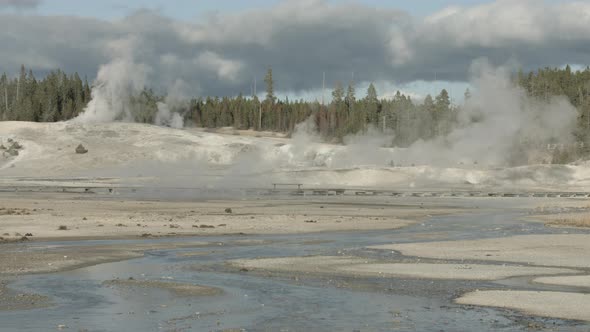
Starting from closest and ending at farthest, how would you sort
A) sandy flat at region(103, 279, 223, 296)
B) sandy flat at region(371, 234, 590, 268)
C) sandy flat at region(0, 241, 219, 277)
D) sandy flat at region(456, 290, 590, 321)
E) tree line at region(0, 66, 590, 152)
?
1. sandy flat at region(456, 290, 590, 321)
2. sandy flat at region(103, 279, 223, 296)
3. sandy flat at region(0, 241, 219, 277)
4. sandy flat at region(371, 234, 590, 268)
5. tree line at region(0, 66, 590, 152)

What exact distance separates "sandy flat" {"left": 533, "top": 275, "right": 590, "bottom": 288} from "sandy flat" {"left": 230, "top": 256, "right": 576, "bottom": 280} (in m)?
1.26

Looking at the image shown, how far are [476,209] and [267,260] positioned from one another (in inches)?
1477

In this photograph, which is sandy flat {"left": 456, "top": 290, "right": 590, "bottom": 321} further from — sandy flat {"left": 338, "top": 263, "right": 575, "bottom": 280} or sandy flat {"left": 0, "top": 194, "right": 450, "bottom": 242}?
sandy flat {"left": 0, "top": 194, "right": 450, "bottom": 242}

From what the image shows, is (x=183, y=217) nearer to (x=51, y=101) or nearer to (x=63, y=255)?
(x=63, y=255)

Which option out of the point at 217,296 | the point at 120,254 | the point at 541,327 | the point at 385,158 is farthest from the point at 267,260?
the point at 385,158

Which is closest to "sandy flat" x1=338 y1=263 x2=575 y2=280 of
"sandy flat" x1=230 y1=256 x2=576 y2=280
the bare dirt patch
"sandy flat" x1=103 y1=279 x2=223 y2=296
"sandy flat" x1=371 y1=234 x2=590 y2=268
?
"sandy flat" x1=230 y1=256 x2=576 y2=280

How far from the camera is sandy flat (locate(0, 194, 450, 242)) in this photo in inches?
1747

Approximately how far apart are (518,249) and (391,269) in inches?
363

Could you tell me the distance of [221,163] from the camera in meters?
133

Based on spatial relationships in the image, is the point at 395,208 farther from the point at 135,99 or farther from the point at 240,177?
the point at 135,99

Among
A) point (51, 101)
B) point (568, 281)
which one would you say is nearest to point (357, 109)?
point (51, 101)

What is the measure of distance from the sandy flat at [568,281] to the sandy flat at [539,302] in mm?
2117

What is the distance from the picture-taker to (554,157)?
140375 millimetres

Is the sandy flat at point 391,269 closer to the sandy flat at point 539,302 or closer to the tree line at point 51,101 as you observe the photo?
the sandy flat at point 539,302
